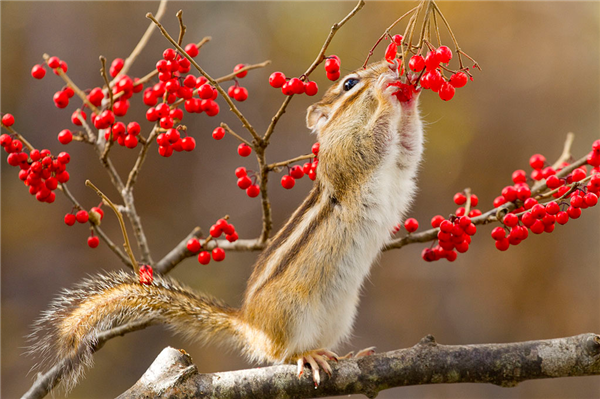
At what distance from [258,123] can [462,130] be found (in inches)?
58.4

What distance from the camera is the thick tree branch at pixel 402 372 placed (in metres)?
1.34

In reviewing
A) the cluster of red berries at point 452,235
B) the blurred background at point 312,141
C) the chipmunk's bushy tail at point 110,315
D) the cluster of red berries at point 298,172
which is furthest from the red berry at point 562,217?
the blurred background at point 312,141

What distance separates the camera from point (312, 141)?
3.94 meters

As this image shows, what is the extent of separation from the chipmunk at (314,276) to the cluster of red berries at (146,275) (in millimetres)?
23

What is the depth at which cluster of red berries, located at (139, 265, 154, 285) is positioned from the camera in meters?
1.64

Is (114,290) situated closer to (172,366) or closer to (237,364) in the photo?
(172,366)

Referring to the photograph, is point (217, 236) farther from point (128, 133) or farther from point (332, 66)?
point (332, 66)

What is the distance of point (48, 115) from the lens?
151 inches

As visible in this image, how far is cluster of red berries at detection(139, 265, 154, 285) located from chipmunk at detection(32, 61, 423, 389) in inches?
0.9

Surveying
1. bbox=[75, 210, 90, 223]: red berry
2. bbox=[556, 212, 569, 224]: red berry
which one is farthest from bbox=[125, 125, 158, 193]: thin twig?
bbox=[556, 212, 569, 224]: red berry

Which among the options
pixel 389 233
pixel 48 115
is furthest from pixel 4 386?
pixel 389 233

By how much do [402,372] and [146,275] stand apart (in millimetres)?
781

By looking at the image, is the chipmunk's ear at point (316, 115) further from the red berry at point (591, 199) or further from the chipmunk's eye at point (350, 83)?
the red berry at point (591, 199)

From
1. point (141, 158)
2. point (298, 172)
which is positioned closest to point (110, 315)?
point (141, 158)
